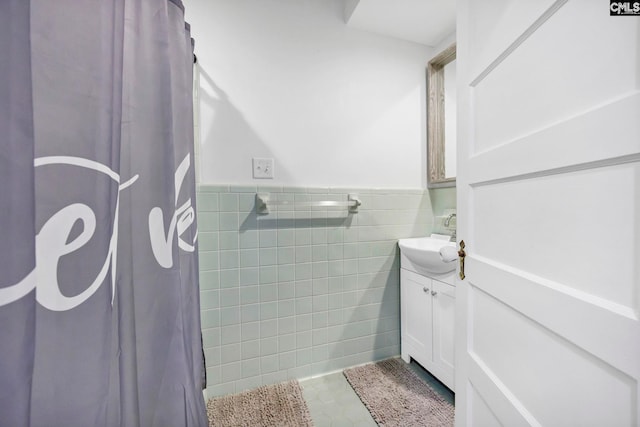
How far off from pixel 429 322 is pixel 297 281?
78cm

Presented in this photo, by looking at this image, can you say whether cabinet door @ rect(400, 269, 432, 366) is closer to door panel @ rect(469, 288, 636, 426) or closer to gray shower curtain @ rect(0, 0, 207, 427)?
door panel @ rect(469, 288, 636, 426)

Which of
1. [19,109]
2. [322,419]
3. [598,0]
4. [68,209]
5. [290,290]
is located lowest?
[322,419]

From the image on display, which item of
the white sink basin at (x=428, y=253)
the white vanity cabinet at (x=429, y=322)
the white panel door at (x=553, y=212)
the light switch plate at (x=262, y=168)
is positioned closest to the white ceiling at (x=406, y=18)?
the white panel door at (x=553, y=212)

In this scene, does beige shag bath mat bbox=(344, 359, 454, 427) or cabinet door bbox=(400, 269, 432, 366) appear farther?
cabinet door bbox=(400, 269, 432, 366)

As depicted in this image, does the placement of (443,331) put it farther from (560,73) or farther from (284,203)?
(560,73)

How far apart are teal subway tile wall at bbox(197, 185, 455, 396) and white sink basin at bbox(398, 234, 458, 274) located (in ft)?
0.33

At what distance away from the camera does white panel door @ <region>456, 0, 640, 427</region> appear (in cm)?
36

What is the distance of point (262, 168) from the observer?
1438mm

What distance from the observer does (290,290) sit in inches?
58.8

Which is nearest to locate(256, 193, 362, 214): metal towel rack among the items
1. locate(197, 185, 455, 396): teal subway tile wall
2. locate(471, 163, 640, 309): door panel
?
locate(197, 185, 455, 396): teal subway tile wall

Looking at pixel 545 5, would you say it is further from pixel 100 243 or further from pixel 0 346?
pixel 0 346

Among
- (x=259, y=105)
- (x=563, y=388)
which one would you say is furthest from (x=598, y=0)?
(x=259, y=105)

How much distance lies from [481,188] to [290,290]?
3.70ft

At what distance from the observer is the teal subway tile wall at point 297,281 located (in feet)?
4.51
